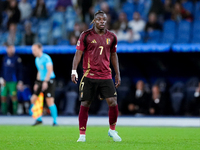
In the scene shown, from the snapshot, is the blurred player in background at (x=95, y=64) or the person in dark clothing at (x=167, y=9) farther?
the person in dark clothing at (x=167, y=9)

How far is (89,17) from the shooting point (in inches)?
703

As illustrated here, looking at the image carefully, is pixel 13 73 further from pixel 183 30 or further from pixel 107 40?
pixel 107 40

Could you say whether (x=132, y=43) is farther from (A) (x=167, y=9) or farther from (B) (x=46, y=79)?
(B) (x=46, y=79)

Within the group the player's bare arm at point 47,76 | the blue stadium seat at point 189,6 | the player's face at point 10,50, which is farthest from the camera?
the blue stadium seat at point 189,6

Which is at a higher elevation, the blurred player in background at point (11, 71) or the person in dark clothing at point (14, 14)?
the person in dark clothing at point (14, 14)

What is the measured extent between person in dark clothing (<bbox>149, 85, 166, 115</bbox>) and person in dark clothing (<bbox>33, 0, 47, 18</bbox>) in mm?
5884

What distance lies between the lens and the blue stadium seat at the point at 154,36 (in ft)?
52.4

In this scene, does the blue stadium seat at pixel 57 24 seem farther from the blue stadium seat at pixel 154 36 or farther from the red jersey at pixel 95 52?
the red jersey at pixel 95 52

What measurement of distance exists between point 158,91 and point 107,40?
867cm

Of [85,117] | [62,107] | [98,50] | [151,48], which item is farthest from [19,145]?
[62,107]

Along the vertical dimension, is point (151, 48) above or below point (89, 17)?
below

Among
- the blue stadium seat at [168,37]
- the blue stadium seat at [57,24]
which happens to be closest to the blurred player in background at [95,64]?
the blue stadium seat at [168,37]

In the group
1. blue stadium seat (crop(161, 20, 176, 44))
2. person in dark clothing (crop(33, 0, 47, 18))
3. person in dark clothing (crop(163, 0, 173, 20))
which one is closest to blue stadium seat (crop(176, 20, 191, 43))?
blue stadium seat (crop(161, 20, 176, 44))

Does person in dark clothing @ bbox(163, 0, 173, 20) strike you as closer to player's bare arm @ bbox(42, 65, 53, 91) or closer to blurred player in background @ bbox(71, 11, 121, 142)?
player's bare arm @ bbox(42, 65, 53, 91)
